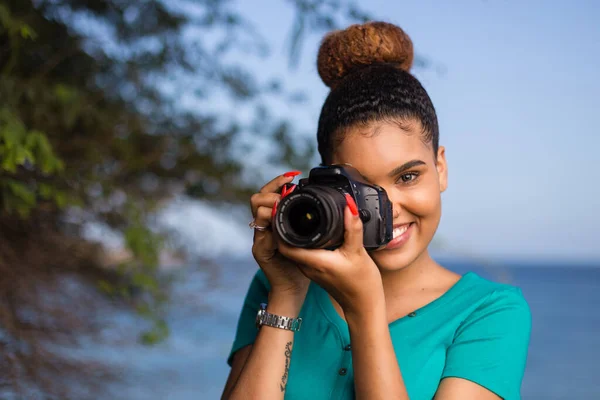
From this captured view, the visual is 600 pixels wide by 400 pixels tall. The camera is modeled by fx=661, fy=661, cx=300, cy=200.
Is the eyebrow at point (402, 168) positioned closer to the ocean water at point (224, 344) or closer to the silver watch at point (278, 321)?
the silver watch at point (278, 321)

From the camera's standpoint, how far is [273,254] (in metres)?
1.31

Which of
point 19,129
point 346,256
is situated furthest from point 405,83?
point 19,129

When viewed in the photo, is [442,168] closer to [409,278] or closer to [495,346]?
[409,278]

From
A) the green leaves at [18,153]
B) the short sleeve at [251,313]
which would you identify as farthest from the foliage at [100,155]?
the short sleeve at [251,313]

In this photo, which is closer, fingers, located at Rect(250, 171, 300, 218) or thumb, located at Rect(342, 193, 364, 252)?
thumb, located at Rect(342, 193, 364, 252)

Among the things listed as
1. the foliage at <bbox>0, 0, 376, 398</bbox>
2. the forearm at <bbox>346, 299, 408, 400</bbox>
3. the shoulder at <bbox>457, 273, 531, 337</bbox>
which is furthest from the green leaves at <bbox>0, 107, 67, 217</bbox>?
the shoulder at <bbox>457, 273, 531, 337</bbox>

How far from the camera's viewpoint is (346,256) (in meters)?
1.16

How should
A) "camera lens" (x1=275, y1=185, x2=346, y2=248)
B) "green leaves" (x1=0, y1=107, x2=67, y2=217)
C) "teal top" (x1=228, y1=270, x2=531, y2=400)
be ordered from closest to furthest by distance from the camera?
"camera lens" (x1=275, y1=185, x2=346, y2=248) < "teal top" (x1=228, y1=270, x2=531, y2=400) < "green leaves" (x1=0, y1=107, x2=67, y2=217)

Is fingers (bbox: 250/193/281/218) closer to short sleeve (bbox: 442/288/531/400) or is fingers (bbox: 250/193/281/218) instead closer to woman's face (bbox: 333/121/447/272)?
woman's face (bbox: 333/121/447/272)

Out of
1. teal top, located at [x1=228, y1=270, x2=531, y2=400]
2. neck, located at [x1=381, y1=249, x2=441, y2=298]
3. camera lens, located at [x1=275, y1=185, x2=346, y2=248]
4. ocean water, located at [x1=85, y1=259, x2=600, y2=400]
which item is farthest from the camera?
ocean water, located at [x1=85, y1=259, x2=600, y2=400]

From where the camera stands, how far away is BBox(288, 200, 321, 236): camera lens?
1160 millimetres

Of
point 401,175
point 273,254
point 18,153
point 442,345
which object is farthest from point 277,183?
point 18,153

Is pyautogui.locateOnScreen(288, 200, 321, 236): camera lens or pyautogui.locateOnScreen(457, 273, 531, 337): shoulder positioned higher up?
pyautogui.locateOnScreen(288, 200, 321, 236): camera lens

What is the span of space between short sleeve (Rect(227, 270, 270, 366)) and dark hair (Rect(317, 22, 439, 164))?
33 cm
